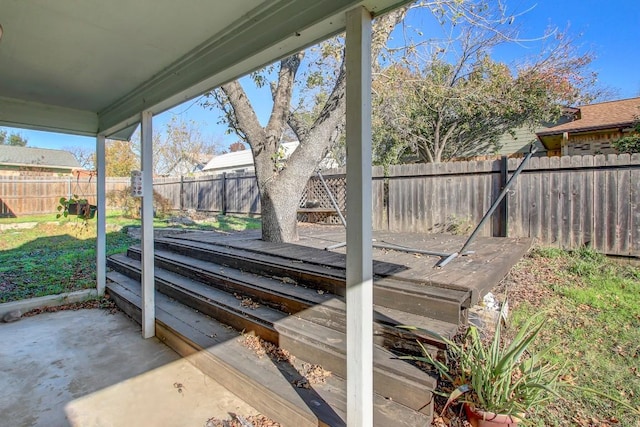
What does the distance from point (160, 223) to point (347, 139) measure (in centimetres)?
874

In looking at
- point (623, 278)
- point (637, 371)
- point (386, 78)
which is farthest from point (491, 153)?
point (637, 371)

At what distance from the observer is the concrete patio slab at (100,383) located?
204 centimetres

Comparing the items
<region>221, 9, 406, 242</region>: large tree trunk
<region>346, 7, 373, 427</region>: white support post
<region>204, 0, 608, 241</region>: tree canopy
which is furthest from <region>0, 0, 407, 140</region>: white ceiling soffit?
<region>204, 0, 608, 241</region>: tree canopy

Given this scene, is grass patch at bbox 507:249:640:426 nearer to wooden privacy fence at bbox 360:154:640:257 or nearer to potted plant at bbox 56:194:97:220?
wooden privacy fence at bbox 360:154:640:257

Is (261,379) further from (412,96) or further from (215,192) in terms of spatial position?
(215,192)

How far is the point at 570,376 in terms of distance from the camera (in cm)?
223

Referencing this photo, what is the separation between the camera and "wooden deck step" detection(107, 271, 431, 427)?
5.72ft

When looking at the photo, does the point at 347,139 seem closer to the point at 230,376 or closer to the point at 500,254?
the point at 230,376

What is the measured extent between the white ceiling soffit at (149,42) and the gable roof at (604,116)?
8908mm

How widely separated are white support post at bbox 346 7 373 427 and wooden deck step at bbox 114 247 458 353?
2.16 feet

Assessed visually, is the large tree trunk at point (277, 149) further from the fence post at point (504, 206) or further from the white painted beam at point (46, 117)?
the fence post at point (504, 206)

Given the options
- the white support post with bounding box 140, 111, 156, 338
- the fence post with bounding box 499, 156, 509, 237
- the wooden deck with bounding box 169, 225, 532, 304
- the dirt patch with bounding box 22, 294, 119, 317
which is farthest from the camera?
the fence post with bounding box 499, 156, 509, 237

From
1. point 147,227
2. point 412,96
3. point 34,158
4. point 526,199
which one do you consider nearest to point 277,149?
point 147,227

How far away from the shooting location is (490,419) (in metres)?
1.64
